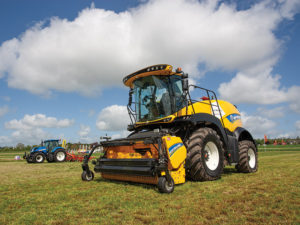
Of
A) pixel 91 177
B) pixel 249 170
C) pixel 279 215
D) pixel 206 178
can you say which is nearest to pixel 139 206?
pixel 279 215

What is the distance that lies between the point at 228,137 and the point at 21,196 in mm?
6099

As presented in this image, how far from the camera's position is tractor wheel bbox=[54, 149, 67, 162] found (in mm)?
20734

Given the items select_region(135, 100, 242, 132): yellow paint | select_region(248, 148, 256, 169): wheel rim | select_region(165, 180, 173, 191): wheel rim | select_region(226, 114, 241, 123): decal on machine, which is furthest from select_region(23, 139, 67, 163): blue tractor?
select_region(165, 180, 173, 191): wheel rim

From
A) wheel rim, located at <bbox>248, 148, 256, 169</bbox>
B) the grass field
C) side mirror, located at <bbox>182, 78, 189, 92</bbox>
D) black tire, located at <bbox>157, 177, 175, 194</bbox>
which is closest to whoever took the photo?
the grass field

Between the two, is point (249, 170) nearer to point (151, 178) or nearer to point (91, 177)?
point (151, 178)

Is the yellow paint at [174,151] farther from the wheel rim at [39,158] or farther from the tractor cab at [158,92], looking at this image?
the wheel rim at [39,158]

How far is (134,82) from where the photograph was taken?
754 cm

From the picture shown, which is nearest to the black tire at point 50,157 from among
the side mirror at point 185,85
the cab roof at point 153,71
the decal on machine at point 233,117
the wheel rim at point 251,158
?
the cab roof at point 153,71

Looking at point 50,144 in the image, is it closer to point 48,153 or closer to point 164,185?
point 48,153

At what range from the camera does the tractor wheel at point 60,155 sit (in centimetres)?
2073

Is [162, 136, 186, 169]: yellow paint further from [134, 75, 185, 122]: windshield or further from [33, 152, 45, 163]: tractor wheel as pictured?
[33, 152, 45, 163]: tractor wheel

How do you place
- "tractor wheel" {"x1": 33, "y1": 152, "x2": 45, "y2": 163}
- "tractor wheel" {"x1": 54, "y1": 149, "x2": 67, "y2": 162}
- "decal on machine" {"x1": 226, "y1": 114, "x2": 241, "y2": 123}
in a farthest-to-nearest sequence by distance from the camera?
"tractor wheel" {"x1": 54, "y1": 149, "x2": 67, "y2": 162} → "tractor wheel" {"x1": 33, "y1": 152, "x2": 45, "y2": 163} → "decal on machine" {"x1": 226, "y1": 114, "x2": 241, "y2": 123}

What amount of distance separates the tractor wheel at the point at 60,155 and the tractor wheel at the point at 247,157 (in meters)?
16.8

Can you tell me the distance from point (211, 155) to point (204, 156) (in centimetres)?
77
